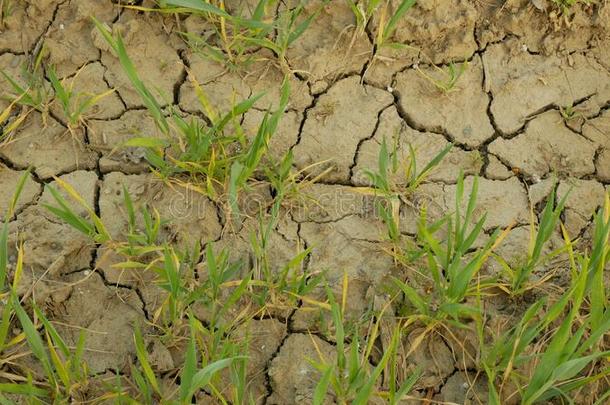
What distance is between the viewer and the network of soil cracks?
216 cm

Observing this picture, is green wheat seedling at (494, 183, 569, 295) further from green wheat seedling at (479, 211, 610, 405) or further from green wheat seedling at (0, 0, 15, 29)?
green wheat seedling at (0, 0, 15, 29)

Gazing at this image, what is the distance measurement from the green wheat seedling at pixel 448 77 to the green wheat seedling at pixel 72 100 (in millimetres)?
1190

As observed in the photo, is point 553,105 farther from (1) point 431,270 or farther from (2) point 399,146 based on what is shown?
(1) point 431,270

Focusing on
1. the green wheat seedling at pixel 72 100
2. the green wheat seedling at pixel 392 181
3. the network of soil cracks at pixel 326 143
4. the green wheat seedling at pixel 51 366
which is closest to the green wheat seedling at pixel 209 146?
the network of soil cracks at pixel 326 143

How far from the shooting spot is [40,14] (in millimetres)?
2619

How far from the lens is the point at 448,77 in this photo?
8.75 ft

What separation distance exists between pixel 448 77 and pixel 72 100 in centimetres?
142

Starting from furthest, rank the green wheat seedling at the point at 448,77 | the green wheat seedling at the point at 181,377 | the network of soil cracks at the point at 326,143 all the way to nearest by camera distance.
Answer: the green wheat seedling at the point at 448,77 < the network of soil cracks at the point at 326,143 < the green wheat seedling at the point at 181,377

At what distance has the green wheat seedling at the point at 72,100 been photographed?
2338mm

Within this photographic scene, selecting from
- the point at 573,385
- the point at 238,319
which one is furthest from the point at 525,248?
the point at 238,319

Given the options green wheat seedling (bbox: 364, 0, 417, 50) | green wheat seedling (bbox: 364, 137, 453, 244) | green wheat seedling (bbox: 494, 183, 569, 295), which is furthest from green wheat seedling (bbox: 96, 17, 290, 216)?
green wheat seedling (bbox: 494, 183, 569, 295)

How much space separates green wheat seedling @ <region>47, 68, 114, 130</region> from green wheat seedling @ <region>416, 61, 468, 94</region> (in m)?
1.19

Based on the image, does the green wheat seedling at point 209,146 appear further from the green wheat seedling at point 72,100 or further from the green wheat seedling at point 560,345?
the green wheat seedling at point 560,345

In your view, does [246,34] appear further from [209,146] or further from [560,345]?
[560,345]
